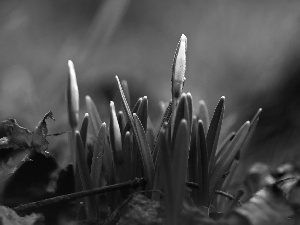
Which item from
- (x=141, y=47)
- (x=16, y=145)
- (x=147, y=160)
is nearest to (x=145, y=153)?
(x=147, y=160)

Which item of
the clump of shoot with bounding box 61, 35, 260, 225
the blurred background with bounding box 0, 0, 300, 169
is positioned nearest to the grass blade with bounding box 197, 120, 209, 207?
the clump of shoot with bounding box 61, 35, 260, 225

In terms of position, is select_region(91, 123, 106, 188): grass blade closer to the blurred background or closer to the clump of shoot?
the clump of shoot

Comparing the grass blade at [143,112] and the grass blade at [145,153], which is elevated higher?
the grass blade at [143,112]

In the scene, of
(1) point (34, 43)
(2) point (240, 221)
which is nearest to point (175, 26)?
(1) point (34, 43)

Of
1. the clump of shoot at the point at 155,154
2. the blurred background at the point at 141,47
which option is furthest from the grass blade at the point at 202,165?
the blurred background at the point at 141,47

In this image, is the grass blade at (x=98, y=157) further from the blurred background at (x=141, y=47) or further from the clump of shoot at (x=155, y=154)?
the blurred background at (x=141, y=47)

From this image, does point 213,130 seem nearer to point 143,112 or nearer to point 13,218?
point 143,112
